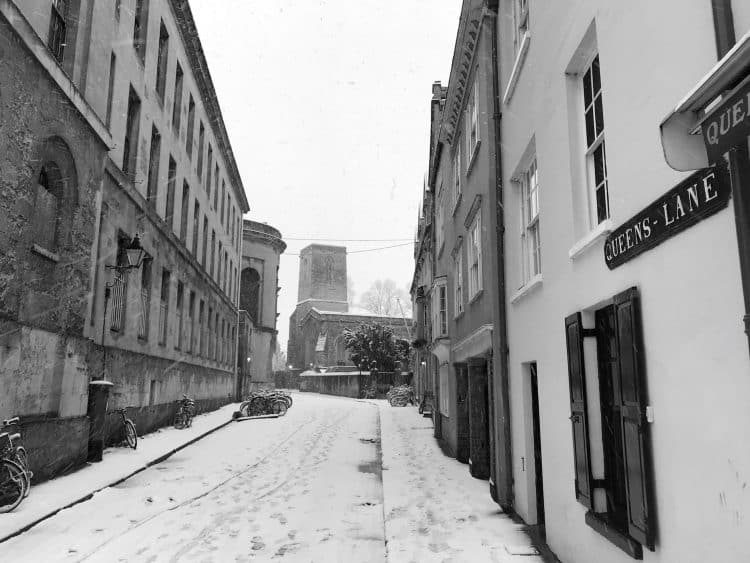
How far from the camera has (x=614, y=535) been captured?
400 cm

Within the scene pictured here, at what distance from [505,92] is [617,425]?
550 centimetres

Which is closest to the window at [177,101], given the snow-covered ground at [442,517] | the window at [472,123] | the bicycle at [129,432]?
the bicycle at [129,432]

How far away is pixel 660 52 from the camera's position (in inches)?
136

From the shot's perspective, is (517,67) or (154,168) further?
(154,168)

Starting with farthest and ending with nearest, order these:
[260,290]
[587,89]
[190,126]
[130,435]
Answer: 1. [260,290]
2. [190,126]
3. [130,435]
4. [587,89]

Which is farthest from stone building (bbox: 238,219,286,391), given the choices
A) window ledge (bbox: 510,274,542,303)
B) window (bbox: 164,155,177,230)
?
window ledge (bbox: 510,274,542,303)

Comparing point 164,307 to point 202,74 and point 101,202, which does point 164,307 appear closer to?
point 101,202

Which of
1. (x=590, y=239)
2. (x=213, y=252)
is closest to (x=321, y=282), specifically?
(x=213, y=252)

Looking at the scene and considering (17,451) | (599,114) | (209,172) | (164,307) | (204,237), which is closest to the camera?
(599,114)

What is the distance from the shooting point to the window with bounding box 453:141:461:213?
1306cm

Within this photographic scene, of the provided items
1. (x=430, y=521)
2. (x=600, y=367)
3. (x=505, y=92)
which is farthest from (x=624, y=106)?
(x=430, y=521)

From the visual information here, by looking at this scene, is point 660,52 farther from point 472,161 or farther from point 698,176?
point 472,161

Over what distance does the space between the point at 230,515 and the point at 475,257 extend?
6.35m

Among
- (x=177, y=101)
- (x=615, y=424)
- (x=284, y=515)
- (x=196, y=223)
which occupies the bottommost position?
(x=284, y=515)
